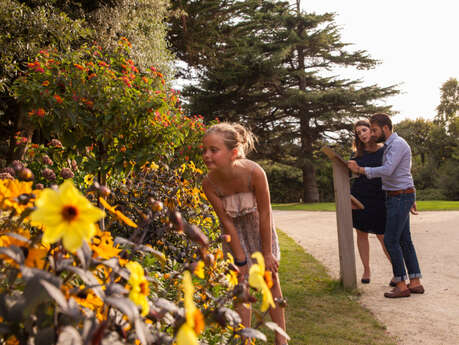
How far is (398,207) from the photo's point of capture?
3.36 metres

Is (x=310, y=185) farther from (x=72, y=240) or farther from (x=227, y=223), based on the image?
(x=72, y=240)

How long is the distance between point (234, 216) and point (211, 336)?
0.74 meters

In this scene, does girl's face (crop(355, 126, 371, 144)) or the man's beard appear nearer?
the man's beard

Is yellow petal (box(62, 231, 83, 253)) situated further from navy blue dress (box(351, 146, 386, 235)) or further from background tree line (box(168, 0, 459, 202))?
background tree line (box(168, 0, 459, 202))

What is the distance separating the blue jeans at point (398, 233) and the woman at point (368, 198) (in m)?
0.36

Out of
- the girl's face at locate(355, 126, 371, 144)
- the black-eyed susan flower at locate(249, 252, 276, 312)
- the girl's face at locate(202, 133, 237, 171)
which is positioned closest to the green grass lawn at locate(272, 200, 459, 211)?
the girl's face at locate(355, 126, 371, 144)

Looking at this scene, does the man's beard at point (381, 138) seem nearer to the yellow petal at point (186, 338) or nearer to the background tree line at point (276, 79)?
the yellow petal at point (186, 338)

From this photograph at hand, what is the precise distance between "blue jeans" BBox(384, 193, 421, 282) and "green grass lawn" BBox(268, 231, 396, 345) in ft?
1.61

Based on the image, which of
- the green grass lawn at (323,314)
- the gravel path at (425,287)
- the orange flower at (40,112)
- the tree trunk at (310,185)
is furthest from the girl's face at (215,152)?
the tree trunk at (310,185)

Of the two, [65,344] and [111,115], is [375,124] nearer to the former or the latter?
[111,115]

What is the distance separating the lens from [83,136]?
12.2ft

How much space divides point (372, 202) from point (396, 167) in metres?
0.60

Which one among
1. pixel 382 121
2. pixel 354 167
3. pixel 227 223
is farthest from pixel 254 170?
pixel 382 121

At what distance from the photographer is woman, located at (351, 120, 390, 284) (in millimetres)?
3787
